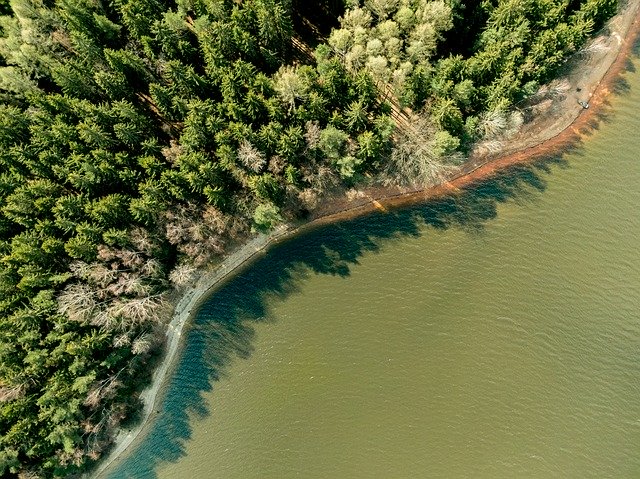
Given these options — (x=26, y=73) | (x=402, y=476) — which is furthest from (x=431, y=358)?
(x=26, y=73)

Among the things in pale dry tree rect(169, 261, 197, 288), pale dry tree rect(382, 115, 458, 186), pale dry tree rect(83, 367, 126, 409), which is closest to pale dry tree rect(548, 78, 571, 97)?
pale dry tree rect(382, 115, 458, 186)

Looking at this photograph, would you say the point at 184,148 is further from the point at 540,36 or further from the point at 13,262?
the point at 540,36

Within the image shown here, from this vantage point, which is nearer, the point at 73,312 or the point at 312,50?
the point at 73,312

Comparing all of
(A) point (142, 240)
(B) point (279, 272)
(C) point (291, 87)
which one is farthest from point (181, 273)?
(C) point (291, 87)

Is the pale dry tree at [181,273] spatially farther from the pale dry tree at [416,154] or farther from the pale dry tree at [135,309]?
the pale dry tree at [416,154]

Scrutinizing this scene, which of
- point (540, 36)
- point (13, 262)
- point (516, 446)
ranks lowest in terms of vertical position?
point (516, 446)

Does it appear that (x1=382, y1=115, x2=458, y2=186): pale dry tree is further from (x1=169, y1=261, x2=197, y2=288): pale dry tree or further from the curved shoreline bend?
(x1=169, y1=261, x2=197, y2=288): pale dry tree
